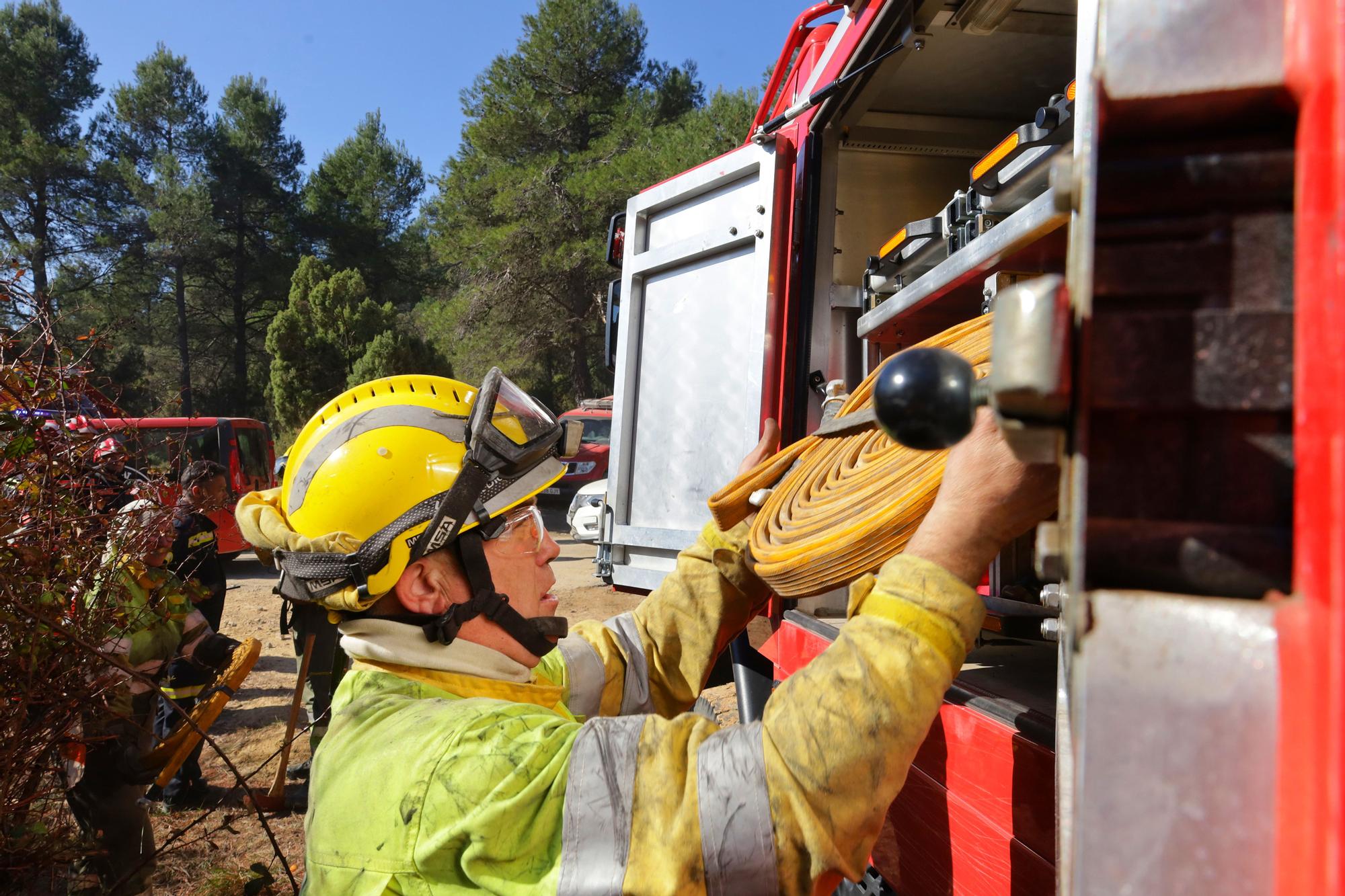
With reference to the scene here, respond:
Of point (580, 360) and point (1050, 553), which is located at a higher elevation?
point (580, 360)

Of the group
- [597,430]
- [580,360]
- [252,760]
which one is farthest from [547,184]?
[252,760]

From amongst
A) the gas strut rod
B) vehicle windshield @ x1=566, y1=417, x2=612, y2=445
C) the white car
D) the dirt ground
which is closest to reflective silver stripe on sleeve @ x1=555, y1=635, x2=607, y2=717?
the dirt ground

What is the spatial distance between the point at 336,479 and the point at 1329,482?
167 cm

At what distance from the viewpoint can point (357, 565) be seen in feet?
5.80

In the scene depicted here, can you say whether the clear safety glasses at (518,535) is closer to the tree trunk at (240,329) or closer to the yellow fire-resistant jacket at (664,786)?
the yellow fire-resistant jacket at (664,786)

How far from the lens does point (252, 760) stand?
19.4ft

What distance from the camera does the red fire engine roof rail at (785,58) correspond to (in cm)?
349

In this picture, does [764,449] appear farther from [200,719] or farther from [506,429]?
[200,719]

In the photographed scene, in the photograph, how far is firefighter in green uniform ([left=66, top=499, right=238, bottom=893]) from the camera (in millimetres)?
3041

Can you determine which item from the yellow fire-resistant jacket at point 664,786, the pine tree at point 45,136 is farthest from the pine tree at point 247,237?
the yellow fire-resistant jacket at point 664,786

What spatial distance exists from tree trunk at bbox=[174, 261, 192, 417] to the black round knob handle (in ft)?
109

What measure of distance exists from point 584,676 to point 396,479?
64 centimetres

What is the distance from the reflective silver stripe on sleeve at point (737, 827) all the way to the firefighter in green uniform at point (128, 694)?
2.28 meters

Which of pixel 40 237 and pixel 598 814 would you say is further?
pixel 40 237
